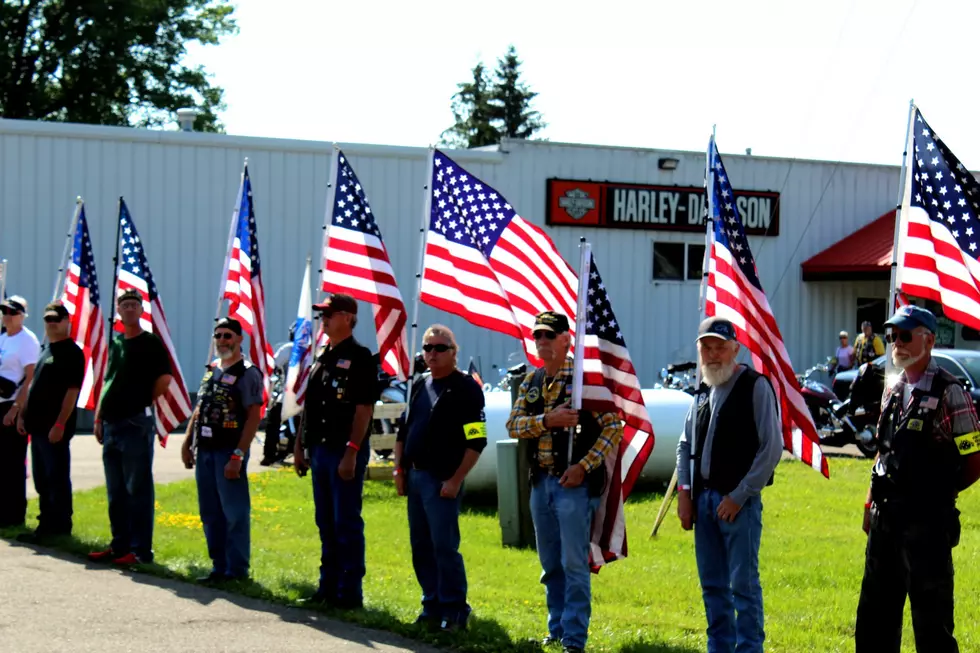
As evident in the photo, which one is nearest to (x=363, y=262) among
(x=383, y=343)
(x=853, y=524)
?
(x=383, y=343)

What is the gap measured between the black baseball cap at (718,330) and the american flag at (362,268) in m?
3.43

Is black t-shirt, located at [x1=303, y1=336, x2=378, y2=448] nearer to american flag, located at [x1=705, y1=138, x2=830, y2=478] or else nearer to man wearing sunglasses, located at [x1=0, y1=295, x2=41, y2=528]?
american flag, located at [x1=705, y1=138, x2=830, y2=478]

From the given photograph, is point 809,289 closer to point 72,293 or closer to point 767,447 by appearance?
point 72,293

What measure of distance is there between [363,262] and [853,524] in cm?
595

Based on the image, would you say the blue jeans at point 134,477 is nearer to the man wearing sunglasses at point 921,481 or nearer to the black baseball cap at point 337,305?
the black baseball cap at point 337,305

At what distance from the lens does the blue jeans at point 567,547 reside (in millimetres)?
7656

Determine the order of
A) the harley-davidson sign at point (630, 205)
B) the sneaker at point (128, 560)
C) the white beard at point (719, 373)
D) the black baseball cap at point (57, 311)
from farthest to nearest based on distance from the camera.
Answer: the harley-davidson sign at point (630, 205) < the black baseball cap at point (57, 311) < the sneaker at point (128, 560) < the white beard at point (719, 373)

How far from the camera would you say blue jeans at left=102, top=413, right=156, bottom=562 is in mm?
10516

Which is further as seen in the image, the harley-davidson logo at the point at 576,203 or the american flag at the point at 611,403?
the harley-davidson logo at the point at 576,203

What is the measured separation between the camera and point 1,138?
2327 centimetres

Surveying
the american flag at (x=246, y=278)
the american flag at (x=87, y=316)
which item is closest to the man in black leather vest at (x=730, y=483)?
the american flag at (x=246, y=278)

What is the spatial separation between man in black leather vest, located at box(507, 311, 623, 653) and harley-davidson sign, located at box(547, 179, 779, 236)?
19512mm

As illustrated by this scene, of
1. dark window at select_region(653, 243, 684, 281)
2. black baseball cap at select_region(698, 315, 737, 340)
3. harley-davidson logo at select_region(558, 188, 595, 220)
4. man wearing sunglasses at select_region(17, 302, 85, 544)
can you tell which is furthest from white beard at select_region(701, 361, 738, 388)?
dark window at select_region(653, 243, 684, 281)

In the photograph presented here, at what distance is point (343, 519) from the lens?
8.88m
